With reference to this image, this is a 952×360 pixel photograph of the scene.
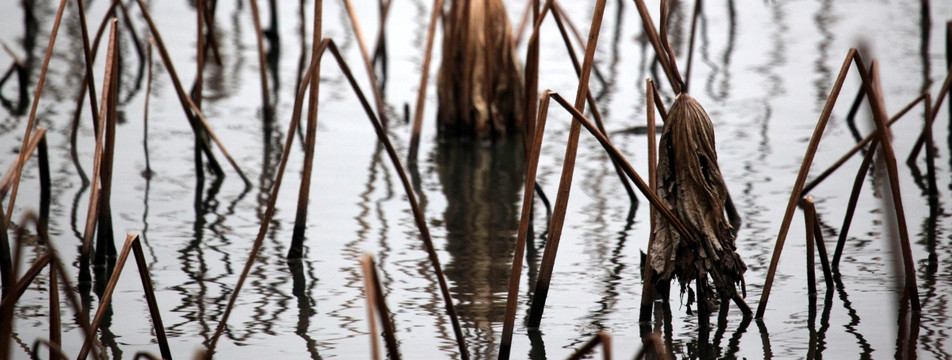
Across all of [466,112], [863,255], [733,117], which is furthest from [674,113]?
[733,117]

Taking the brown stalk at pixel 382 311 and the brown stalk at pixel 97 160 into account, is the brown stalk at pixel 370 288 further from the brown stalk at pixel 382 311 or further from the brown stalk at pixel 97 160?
the brown stalk at pixel 97 160

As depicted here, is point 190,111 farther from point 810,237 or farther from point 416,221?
point 810,237

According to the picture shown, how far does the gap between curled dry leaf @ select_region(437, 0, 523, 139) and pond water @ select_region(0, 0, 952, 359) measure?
4.2 inches

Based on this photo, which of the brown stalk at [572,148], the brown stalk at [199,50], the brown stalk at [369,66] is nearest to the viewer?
the brown stalk at [572,148]

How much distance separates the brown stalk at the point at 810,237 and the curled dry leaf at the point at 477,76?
74.9 inches

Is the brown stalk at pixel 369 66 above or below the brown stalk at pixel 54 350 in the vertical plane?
above

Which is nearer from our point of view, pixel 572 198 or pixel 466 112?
pixel 572 198

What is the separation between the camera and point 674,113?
2947 mm

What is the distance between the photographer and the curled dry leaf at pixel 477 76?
520 centimetres

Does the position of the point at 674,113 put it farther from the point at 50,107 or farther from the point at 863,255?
the point at 50,107

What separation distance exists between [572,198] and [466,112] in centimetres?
95

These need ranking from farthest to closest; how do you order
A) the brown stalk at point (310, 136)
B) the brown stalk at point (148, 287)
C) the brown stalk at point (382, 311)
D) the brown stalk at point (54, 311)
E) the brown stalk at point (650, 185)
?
the brown stalk at point (310, 136), the brown stalk at point (650, 185), the brown stalk at point (148, 287), the brown stalk at point (54, 311), the brown stalk at point (382, 311)

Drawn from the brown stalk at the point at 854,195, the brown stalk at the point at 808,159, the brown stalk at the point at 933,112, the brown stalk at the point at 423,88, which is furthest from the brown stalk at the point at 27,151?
the brown stalk at the point at 933,112

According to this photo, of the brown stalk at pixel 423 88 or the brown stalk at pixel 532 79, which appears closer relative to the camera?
the brown stalk at pixel 532 79
